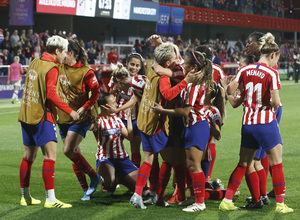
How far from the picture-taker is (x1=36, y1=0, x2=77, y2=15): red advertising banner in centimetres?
2917

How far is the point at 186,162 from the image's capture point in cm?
649

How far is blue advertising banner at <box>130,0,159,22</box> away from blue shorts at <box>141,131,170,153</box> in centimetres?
3107

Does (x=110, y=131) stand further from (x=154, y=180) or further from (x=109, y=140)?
(x=154, y=180)

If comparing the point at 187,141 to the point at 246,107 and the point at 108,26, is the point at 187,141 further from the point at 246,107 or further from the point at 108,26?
the point at 108,26

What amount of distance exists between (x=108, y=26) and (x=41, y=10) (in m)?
9.71

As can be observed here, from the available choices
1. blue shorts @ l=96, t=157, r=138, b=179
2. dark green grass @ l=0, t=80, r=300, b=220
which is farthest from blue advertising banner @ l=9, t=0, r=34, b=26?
blue shorts @ l=96, t=157, r=138, b=179

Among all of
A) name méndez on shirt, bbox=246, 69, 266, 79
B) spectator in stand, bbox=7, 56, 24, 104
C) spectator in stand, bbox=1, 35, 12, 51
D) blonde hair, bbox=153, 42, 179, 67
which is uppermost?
blonde hair, bbox=153, 42, 179, 67

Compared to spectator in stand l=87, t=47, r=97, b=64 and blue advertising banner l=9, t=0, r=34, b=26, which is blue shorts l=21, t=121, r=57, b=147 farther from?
spectator in stand l=87, t=47, r=97, b=64

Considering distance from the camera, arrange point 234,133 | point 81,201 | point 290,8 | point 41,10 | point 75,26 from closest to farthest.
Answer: point 81,201 → point 234,133 → point 41,10 → point 75,26 → point 290,8

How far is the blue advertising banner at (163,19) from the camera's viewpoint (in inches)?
1607

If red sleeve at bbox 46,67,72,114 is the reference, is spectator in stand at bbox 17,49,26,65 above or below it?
below

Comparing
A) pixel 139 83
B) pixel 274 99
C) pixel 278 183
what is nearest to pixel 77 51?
pixel 139 83

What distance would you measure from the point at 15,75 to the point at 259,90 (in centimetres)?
1793

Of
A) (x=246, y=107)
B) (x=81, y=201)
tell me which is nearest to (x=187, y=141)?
(x=246, y=107)
